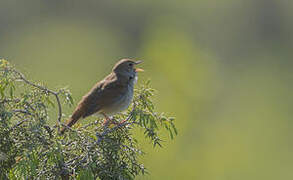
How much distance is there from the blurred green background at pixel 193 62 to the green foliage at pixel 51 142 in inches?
17.0

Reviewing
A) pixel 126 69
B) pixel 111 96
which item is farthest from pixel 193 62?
pixel 111 96

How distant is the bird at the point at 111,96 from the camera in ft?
19.6

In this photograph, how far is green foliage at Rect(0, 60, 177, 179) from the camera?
13.5ft

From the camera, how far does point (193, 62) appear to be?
65.3 feet

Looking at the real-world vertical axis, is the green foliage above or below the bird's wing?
below

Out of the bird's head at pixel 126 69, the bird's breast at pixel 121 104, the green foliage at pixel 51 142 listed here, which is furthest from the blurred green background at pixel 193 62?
the bird's head at pixel 126 69

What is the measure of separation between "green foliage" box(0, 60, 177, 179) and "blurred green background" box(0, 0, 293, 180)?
1.42 feet

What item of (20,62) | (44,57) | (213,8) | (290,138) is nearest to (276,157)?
(290,138)

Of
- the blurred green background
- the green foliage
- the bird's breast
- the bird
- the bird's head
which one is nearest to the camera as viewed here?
the green foliage

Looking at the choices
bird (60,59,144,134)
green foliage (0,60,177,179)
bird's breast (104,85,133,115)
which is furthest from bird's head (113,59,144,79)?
green foliage (0,60,177,179)

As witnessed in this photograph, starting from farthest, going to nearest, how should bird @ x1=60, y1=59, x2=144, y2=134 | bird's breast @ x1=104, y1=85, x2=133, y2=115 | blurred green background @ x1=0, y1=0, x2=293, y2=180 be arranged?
blurred green background @ x1=0, y1=0, x2=293, y2=180, bird's breast @ x1=104, y1=85, x2=133, y2=115, bird @ x1=60, y1=59, x2=144, y2=134

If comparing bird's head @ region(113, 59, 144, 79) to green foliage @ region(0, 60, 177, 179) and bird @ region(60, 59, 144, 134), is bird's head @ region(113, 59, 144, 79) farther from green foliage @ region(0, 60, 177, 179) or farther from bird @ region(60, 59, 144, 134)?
green foliage @ region(0, 60, 177, 179)

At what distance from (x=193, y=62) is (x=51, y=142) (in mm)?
15889

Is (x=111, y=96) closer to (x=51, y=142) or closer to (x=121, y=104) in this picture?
(x=121, y=104)
